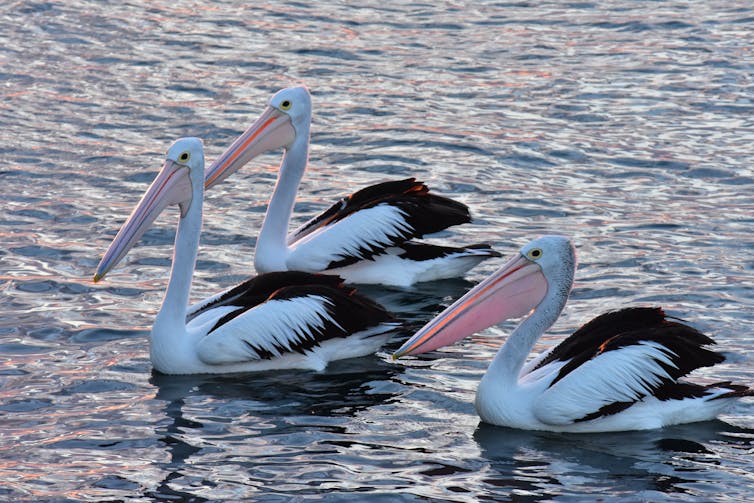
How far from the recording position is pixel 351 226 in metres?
8.10

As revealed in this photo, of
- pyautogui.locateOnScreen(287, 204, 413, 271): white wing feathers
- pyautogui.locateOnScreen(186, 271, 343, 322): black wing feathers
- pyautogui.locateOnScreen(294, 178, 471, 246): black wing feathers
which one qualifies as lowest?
pyautogui.locateOnScreen(186, 271, 343, 322): black wing feathers

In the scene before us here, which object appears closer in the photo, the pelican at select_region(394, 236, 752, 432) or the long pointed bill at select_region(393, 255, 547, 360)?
the pelican at select_region(394, 236, 752, 432)

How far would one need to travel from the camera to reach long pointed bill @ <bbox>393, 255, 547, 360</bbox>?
620 centimetres

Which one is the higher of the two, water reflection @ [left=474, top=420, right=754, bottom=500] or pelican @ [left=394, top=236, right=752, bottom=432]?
pelican @ [left=394, top=236, right=752, bottom=432]

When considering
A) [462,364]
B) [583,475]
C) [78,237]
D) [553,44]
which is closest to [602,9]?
[553,44]

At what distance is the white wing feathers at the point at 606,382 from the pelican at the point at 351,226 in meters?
2.20

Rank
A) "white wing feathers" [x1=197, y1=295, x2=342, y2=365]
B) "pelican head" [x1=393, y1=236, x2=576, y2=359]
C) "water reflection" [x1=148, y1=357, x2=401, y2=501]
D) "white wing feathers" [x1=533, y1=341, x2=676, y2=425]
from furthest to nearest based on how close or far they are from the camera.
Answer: "white wing feathers" [x1=197, y1=295, x2=342, y2=365]
"pelican head" [x1=393, y1=236, x2=576, y2=359]
"white wing feathers" [x1=533, y1=341, x2=676, y2=425]
"water reflection" [x1=148, y1=357, x2=401, y2=501]

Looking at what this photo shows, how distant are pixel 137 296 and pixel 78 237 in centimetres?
108

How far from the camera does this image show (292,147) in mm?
8469

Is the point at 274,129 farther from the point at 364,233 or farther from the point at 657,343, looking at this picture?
the point at 657,343

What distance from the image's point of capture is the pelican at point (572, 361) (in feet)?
19.6

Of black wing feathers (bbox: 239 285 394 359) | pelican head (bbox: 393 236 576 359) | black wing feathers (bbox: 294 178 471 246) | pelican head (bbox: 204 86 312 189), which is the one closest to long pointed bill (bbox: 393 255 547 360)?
pelican head (bbox: 393 236 576 359)

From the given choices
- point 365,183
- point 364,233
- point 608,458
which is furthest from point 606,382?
point 365,183

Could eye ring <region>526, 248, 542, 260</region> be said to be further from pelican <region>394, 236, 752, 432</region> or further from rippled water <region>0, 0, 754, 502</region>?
rippled water <region>0, 0, 754, 502</region>
